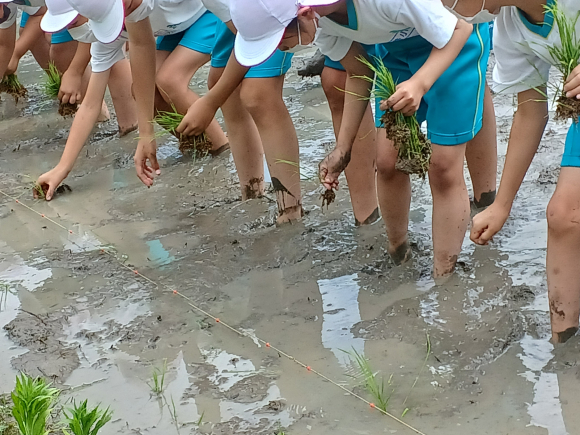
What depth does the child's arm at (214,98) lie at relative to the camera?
3273mm

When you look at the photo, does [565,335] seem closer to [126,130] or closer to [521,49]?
[521,49]

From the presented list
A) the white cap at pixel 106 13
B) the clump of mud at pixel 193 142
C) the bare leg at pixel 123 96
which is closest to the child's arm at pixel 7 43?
the bare leg at pixel 123 96

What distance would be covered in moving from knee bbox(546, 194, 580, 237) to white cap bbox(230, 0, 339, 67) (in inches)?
38.0

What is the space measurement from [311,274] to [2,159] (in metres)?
2.94

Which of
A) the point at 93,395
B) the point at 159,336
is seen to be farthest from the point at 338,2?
the point at 93,395

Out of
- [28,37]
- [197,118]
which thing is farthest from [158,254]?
[28,37]

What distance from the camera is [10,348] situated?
2842 mm

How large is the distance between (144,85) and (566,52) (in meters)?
2.02

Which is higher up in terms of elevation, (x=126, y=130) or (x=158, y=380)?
(x=158, y=380)

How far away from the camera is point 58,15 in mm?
3939

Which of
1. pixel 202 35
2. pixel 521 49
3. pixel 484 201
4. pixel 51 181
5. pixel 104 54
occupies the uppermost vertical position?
pixel 521 49

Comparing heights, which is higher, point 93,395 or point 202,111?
point 202,111

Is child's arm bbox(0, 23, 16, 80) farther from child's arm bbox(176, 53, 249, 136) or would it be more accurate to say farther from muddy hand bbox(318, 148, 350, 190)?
muddy hand bbox(318, 148, 350, 190)

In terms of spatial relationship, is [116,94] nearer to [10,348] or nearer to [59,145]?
[59,145]
